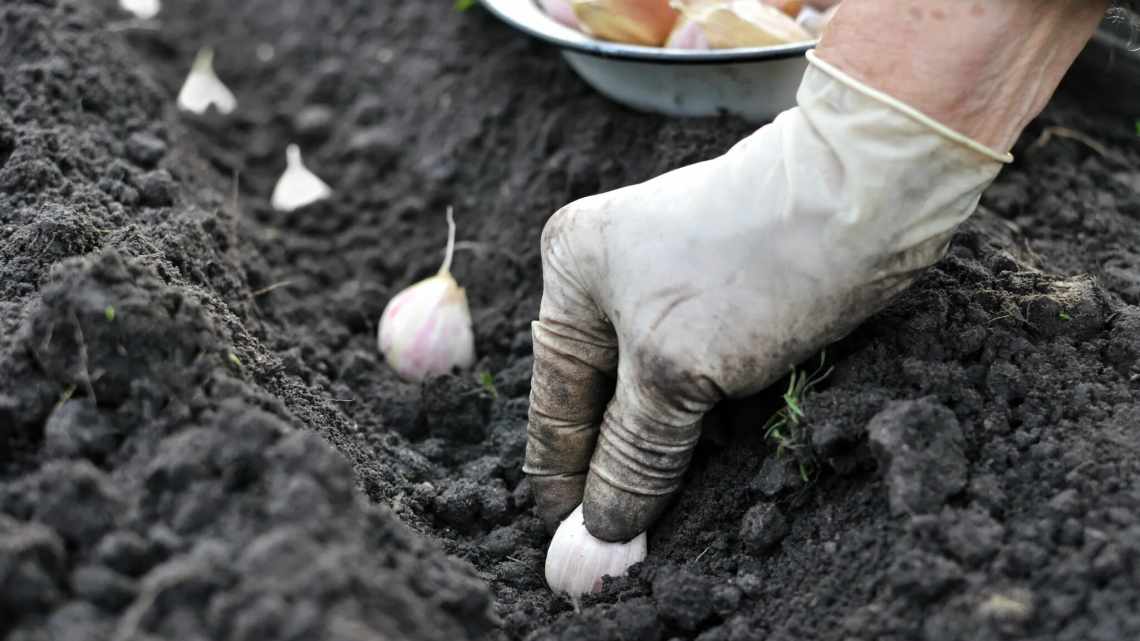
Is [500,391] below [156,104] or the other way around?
the other way around

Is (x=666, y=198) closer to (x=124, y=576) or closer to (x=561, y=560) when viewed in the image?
(x=561, y=560)

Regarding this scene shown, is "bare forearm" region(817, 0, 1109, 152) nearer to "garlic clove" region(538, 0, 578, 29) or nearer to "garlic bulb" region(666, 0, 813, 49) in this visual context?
"garlic bulb" region(666, 0, 813, 49)

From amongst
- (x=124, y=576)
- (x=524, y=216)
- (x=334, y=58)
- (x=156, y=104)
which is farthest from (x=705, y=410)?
(x=334, y=58)

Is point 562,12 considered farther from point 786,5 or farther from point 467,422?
point 467,422

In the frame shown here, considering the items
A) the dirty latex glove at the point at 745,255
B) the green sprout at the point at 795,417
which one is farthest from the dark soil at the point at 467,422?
the dirty latex glove at the point at 745,255

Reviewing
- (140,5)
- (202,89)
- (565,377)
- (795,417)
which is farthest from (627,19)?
(140,5)
